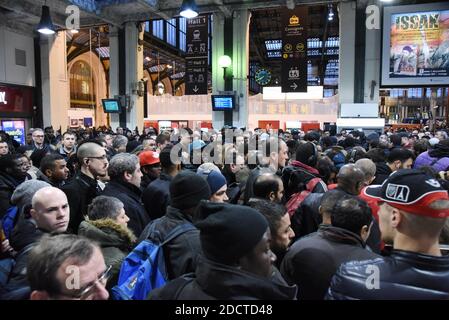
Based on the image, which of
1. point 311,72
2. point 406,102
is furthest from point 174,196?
point 406,102

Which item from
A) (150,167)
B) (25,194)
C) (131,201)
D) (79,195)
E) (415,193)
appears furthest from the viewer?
(150,167)

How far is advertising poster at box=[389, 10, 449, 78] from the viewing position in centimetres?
1144

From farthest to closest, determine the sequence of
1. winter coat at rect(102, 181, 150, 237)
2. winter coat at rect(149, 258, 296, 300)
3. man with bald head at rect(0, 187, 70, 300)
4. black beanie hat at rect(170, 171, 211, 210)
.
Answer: winter coat at rect(102, 181, 150, 237) → man with bald head at rect(0, 187, 70, 300) → black beanie hat at rect(170, 171, 211, 210) → winter coat at rect(149, 258, 296, 300)

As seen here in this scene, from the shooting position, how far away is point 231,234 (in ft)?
4.25

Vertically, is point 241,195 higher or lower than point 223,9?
lower

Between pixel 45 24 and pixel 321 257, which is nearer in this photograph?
pixel 321 257

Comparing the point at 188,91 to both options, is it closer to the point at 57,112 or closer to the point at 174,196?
the point at 57,112

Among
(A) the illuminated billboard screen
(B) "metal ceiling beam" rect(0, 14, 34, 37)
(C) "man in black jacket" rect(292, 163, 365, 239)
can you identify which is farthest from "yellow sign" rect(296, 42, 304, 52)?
(B) "metal ceiling beam" rect(0, 14, 34, 37)

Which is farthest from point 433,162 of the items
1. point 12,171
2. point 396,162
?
point 12,171

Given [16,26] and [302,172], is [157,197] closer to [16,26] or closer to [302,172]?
[302,172]

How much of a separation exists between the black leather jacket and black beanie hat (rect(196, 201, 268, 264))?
44cm

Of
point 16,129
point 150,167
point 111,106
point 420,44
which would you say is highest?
point 420,44

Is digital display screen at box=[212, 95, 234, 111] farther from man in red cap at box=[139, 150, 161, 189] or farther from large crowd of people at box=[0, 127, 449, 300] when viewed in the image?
large crowd of people at box=[0, 127, 449, 300]

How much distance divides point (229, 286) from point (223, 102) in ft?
41.3
